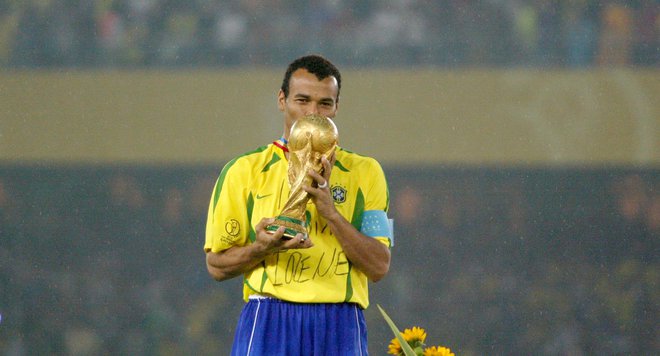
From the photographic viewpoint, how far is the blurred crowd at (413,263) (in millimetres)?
3861

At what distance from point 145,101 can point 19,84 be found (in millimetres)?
488

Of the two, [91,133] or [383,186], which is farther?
[91,133]

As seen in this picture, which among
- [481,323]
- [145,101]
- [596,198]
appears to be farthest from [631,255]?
[145,101]

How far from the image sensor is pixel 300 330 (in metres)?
1.98

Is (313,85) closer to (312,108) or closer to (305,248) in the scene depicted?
(312,108)

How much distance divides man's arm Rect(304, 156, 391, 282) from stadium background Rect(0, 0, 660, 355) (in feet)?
6.12

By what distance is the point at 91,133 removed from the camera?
3.91 m

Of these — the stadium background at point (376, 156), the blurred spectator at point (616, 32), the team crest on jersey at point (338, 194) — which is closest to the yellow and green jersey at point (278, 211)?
the team crest on jersey at point (338, 194)

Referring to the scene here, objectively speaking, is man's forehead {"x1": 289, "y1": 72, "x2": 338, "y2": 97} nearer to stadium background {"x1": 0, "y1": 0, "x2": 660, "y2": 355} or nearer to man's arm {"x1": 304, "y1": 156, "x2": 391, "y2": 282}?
man's arm {"x1": 304, "y1": 156, "x2": 391, "y2": 282}

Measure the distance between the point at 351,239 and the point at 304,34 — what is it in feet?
6.94

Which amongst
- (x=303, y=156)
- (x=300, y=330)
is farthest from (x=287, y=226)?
(x=300, y=330)

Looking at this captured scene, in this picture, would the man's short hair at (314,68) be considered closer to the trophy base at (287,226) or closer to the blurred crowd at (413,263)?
the trophy base at (287,226)

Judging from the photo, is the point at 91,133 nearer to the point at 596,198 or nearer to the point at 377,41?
the point at 377,41

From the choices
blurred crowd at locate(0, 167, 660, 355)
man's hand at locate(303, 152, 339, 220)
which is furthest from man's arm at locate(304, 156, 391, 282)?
blurred crowd at locate(0, 167, 660, 355)
